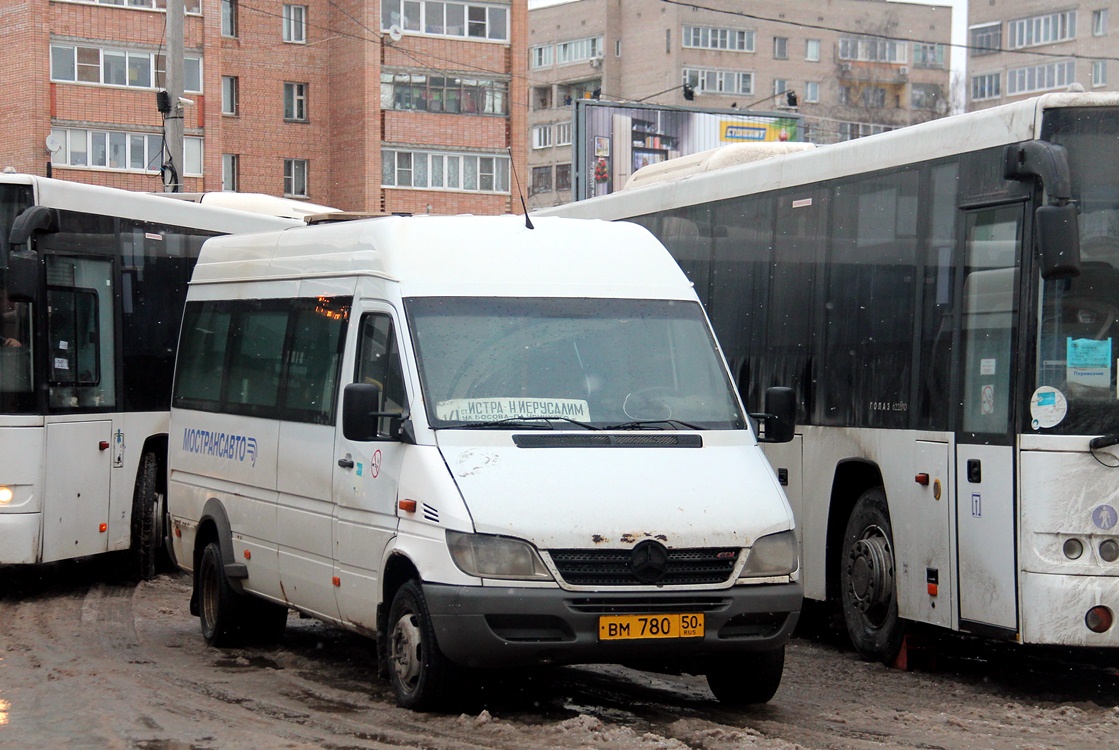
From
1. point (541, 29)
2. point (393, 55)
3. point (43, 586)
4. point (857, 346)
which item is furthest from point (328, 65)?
point (857, 346)

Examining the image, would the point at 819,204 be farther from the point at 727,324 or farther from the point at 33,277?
the point at 33,277

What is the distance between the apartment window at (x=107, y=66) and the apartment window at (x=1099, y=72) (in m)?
54.7

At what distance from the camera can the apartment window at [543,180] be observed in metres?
94.6

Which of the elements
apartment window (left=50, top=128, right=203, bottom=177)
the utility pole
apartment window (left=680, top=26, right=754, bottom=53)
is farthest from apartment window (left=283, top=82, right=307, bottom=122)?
the utility pole

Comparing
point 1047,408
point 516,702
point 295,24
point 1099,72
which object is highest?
point 1099,72

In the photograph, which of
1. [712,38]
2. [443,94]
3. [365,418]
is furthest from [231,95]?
[365,418]

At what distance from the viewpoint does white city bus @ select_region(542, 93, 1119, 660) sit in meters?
9.16

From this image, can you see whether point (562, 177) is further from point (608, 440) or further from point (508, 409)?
point (608, 440)

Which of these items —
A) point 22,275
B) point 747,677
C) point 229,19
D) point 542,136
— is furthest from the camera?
point 542,136

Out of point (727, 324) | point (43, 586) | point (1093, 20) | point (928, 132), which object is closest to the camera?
point (928, 132)

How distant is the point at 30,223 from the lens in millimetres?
13867

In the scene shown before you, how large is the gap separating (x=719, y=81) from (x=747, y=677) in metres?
85.8

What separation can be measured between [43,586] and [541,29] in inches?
3378

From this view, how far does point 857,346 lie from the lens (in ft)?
36.9
